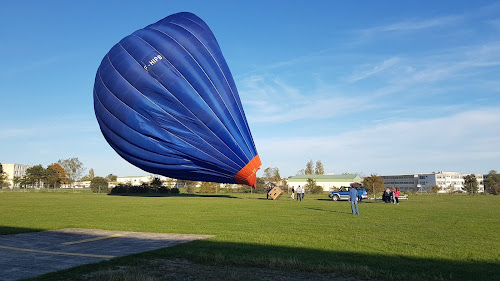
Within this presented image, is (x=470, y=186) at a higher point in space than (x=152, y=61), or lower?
lower

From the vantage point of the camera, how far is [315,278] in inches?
281

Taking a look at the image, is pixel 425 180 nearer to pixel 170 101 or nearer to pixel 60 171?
pixel 60 171

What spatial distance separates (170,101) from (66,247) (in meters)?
14.8

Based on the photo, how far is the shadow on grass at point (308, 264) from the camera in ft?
23.9

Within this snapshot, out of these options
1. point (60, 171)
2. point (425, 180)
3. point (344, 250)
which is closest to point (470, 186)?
point (344, 250)

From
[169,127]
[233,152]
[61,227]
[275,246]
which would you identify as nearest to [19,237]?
[61,227]

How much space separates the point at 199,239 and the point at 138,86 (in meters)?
15.2

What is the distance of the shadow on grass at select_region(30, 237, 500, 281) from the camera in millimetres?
7277

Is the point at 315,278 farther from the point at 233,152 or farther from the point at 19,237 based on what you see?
the point at 233,152

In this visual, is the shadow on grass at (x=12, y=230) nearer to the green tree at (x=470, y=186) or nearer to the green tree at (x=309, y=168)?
the green tree at (x=470, y=186)

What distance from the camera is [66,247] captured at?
10555mm

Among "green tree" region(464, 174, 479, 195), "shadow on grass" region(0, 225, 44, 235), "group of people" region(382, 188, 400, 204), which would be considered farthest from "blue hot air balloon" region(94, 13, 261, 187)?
"green tree" region(464, 174, 479, 195)

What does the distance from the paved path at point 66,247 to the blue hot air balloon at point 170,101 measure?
11.1 meters

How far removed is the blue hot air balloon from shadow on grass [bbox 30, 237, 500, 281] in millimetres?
15425
